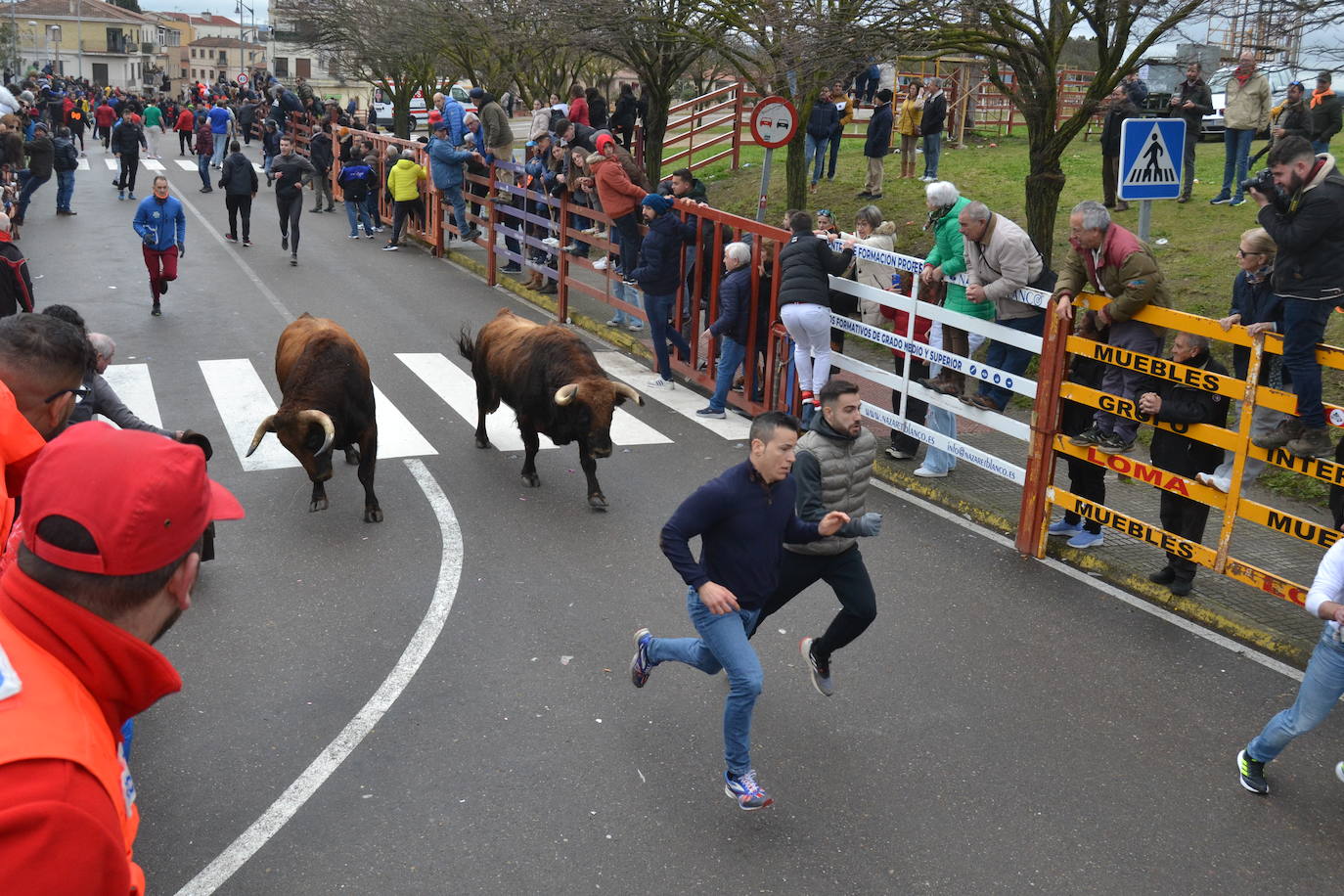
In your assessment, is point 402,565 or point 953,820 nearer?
point 953,820

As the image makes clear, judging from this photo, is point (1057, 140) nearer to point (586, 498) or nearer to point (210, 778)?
point (586, 498)

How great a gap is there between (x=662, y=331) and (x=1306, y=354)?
25.7ft

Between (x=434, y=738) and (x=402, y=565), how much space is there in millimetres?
2578

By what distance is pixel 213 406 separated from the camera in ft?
41.1

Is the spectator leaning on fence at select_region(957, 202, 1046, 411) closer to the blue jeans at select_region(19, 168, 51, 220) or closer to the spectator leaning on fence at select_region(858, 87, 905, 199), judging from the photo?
the spectator leaning on fence at select_region(858, 87, 905, 199)

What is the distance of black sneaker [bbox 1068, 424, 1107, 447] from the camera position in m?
8.62

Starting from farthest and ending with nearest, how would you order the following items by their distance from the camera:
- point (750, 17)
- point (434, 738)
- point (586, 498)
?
point (750, 17)
point (586, 498)
point (434, 738)

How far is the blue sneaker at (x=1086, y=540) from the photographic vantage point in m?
9.09

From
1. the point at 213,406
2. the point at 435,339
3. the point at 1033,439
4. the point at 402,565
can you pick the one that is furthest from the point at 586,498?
the point at 435,339

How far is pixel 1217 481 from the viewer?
779 cm

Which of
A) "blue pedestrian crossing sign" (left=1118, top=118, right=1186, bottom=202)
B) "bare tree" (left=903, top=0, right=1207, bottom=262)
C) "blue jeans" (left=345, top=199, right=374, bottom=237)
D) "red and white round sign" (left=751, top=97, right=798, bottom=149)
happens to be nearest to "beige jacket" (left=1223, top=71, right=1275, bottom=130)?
"bare tree" (left=903, top=0, right=1207, bottom=262)

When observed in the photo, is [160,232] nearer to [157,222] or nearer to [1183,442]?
[157,222]

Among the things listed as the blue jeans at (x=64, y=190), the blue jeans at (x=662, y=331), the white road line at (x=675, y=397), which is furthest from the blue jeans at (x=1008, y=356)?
the blue jeans at (x=64, y=190)

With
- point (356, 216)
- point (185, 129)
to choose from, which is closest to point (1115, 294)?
point (356, 216)
